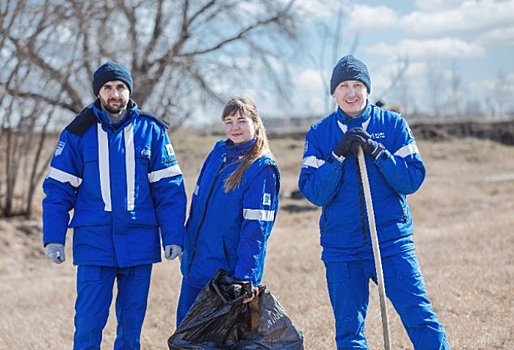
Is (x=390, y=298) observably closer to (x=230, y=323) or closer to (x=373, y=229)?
(x=373, y=229)

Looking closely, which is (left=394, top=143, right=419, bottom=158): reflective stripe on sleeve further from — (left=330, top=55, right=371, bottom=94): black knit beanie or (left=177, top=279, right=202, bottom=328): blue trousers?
(left=177, top=279, right=202, bottom=328): blue trousers

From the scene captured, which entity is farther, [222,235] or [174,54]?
[174,54]

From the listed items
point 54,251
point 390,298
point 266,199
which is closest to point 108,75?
point 54,251

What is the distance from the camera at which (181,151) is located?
2305 cm

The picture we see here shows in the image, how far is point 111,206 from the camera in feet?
12.8

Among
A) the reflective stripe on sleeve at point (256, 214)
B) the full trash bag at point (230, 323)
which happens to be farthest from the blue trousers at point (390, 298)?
the reflective stripe on sleeve at point (256, 214)

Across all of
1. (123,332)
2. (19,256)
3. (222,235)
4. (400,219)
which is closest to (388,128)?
(400,219)

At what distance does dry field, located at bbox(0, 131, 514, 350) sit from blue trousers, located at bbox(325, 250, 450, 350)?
103 centimetres

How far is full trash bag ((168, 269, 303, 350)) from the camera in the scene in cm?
360

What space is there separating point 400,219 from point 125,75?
6.34 ft

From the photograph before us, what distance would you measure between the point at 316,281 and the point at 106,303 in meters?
3.28

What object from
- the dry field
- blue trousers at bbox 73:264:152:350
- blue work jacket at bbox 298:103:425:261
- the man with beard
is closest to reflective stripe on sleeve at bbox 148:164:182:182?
the man with beard

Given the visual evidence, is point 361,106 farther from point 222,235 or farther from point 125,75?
point 125,75

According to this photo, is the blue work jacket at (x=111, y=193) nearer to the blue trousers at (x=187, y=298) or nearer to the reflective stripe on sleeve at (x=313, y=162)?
the blue trousers at (x=187, y=298)
